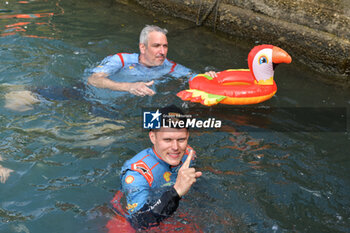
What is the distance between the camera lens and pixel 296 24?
7496 millimetres

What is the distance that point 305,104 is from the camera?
6238 millimetres

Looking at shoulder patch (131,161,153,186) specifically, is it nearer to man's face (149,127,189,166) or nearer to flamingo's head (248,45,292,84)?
man's face (149,127,189,166)

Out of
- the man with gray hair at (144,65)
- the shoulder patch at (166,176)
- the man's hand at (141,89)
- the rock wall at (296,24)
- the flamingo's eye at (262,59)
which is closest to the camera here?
the shoulder patch at (166,176)

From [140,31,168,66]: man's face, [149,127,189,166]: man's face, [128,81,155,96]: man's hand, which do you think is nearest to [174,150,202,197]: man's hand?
[149,127,189,166]: man's face

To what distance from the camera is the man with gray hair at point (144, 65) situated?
6.09 m

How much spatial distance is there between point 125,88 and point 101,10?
448cm

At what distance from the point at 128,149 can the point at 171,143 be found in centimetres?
132

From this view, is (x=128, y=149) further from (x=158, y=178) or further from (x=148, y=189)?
(x=148, y=189)

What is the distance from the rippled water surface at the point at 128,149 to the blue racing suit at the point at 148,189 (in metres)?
0.34

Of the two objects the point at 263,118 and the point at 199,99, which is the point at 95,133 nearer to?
the point at 199,99

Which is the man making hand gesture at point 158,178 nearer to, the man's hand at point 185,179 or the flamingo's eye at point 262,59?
the man's hand at point 185,179

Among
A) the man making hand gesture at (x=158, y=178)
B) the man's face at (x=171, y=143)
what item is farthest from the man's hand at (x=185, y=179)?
the man's face at (x=171, y=143)

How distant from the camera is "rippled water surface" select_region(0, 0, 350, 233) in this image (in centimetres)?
398

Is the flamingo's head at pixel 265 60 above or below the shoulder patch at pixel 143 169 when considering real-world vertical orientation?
above
